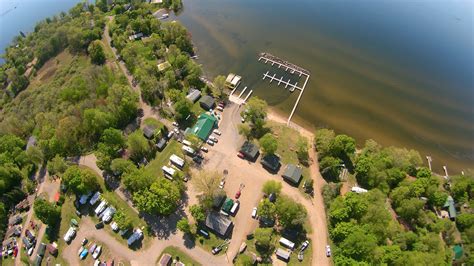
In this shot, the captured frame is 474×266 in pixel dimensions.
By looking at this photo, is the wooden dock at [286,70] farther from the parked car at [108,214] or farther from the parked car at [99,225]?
the parked car at [99,225]

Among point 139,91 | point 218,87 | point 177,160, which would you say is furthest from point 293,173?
point 139,91

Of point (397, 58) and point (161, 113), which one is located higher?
point (397, 58)

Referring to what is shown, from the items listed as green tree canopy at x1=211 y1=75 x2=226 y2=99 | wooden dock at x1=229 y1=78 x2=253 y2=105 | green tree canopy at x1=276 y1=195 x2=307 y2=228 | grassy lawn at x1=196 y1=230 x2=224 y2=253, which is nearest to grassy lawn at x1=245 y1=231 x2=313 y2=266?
green tree canopy at x1=276 y1=195 x2=307 y2=228

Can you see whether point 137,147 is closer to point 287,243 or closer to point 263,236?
point 263,236

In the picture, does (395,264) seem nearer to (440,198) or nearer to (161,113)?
(440,198)

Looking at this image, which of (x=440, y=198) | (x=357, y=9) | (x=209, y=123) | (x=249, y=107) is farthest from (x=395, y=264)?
(x=357, y=9)

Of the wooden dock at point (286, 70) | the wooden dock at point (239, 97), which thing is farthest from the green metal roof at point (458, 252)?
the wooden dock at point (239, 97)
